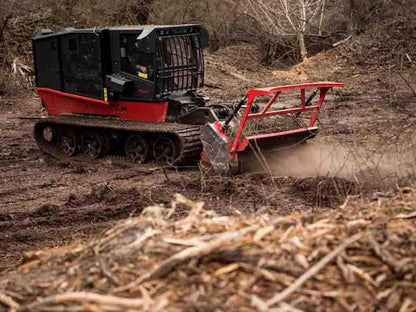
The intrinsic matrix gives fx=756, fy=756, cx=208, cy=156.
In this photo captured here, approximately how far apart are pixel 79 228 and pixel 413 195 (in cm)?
483

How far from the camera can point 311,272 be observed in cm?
386

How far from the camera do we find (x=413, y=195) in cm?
529

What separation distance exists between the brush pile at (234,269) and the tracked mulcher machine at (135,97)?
722cm

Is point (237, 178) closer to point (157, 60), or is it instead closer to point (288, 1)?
point (157, 60)

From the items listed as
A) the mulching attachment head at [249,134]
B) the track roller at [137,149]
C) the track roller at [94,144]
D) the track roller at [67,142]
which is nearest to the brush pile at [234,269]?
the mulching attachment head at [249,134]

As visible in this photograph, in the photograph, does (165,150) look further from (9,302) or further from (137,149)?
(9,302)

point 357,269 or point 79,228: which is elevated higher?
point 357,269

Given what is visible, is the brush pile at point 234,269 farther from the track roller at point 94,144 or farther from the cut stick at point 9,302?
the track roller at point 94,144

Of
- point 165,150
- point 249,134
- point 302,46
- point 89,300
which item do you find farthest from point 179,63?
point 302,46

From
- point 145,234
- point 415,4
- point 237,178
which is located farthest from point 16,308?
point 415,4

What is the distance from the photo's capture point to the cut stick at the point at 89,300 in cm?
362

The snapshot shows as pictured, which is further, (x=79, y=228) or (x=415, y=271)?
(x=79, y=228)

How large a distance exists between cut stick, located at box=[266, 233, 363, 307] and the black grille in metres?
9.26

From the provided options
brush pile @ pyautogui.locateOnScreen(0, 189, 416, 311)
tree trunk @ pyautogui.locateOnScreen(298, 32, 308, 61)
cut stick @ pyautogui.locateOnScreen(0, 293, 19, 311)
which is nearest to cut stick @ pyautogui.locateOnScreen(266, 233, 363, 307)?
brush pile @ pyautogui.locateOnScreen(0, 189, 416, 311)
